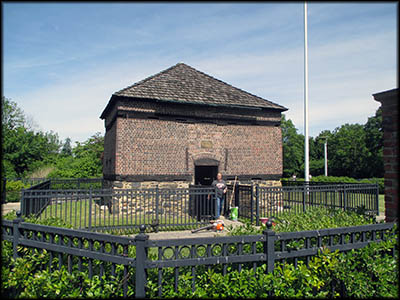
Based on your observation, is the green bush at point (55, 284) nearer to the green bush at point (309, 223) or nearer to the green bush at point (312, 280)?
the green bush at point (312, 280)

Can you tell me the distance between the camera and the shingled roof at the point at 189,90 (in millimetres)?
13797

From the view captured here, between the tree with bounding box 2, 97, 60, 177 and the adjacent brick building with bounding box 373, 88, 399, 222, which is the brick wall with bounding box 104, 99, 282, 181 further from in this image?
the tree with bounding box 2, 97, 60, 177

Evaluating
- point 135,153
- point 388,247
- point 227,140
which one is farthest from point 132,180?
point 388,247

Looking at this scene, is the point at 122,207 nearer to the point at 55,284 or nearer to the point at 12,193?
the point at 55,284

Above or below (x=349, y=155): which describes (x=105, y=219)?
below

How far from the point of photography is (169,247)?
139 inches

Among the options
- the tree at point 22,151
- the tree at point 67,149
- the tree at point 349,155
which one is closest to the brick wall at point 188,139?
the tree at point 22,151

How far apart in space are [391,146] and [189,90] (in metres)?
12.2

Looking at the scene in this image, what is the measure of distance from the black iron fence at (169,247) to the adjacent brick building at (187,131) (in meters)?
8.99

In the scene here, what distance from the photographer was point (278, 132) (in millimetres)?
16328

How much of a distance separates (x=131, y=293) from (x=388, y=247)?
11.1 feet

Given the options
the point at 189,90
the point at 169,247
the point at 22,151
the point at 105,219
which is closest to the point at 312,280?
the point at 169,247

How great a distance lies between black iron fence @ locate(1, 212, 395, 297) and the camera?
3.42 meters

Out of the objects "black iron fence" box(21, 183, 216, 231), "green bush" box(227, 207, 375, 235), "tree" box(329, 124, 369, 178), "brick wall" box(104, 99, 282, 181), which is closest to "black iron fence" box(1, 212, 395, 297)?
"green bush" box(227, 207, 375, 235)
